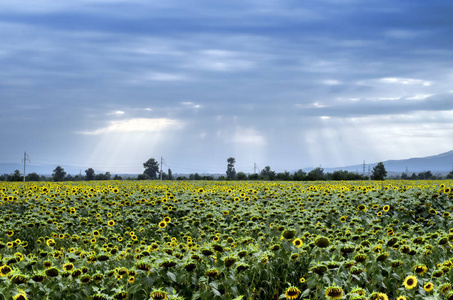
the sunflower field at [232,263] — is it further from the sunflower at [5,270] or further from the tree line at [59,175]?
the tree line at [59,175]

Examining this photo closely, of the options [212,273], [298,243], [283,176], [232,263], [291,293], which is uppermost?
[283,176]

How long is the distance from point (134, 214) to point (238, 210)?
11.5 ft

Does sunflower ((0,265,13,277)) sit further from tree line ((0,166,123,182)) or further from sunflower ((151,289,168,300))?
tree line ((0,166,123,182))

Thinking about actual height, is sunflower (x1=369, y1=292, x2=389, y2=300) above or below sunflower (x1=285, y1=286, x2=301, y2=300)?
above

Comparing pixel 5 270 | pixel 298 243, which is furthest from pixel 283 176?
pixel 5 270

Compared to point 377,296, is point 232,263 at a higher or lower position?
higher

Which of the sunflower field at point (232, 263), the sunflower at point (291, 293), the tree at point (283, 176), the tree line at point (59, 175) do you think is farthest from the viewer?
the tree line at point (59, 175)

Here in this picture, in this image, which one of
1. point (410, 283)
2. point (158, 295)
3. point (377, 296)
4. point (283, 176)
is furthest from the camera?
point (283, 176)

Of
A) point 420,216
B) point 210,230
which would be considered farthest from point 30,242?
point 420,216

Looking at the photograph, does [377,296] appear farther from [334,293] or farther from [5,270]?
[5,270]

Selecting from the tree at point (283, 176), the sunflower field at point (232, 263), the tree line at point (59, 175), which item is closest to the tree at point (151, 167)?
the tree line at point (59, 175)

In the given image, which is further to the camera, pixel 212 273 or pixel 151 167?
pixel 151 167

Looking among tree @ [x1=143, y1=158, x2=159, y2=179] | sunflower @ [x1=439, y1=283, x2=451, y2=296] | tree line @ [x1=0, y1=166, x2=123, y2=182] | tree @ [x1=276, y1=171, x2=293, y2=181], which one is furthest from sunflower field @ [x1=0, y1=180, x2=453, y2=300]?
tree @ [x1=143, y1=158, x2=159, y2=179]

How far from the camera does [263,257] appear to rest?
6.10 metres
